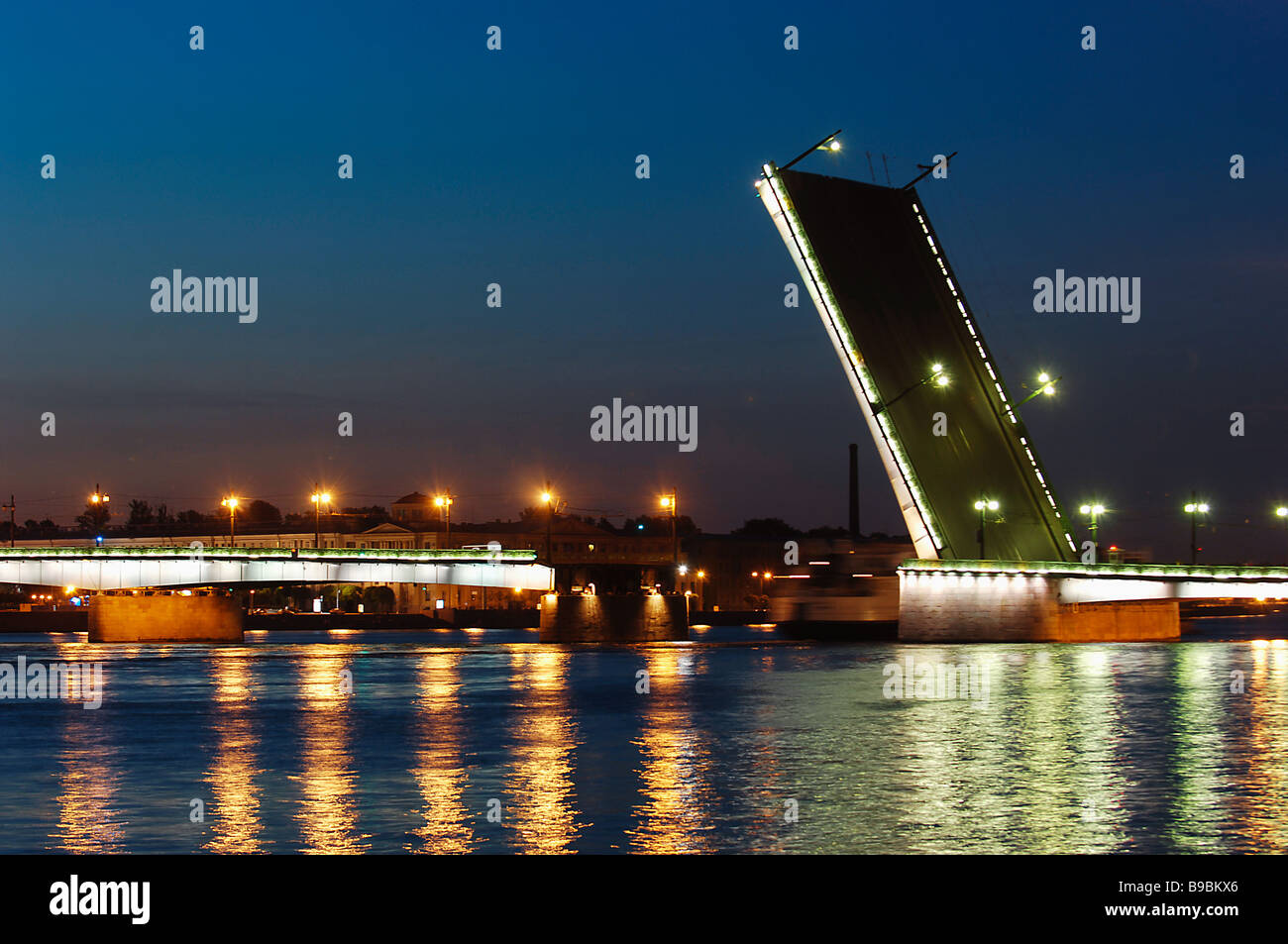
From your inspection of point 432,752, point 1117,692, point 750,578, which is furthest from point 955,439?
point 750,578

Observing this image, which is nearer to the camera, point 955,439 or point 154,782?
point 154,782

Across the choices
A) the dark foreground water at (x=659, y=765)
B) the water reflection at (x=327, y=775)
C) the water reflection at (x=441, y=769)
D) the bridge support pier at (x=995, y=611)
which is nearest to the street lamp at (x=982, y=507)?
the bridge support pier at (x=995, y=611)

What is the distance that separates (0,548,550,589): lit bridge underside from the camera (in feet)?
181

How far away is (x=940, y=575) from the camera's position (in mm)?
48312

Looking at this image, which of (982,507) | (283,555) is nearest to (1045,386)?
(982,507)

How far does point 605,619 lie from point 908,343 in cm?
2074

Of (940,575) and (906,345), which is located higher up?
(906,345)

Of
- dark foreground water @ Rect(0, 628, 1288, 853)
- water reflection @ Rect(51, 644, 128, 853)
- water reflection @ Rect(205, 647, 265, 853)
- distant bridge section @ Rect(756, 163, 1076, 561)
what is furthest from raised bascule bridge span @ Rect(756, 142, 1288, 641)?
water reflection @ Rect(51, 644, 128, 853)

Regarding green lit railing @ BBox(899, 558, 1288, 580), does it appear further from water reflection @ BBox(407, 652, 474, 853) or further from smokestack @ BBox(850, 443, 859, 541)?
smokestack @ BBox(850, 443, 859, 541)

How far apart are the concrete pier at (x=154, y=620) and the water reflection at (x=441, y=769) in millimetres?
29040

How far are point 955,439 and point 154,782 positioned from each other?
3007 centimetres
